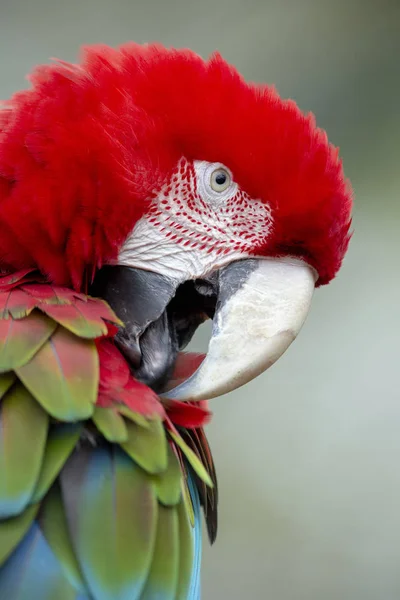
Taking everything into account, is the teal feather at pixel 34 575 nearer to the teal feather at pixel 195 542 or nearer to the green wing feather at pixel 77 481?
the green wing feather at pixel 77 481

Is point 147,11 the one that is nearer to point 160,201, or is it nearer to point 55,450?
point 160,201

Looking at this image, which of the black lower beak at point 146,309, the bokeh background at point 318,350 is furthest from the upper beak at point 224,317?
the bokeh background at point 318,350

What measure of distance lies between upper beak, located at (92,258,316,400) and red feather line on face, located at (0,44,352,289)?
0.13 ft

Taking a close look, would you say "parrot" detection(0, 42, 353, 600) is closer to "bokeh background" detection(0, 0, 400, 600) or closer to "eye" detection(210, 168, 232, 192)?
"eye" detection(210, 168, 232, 192)

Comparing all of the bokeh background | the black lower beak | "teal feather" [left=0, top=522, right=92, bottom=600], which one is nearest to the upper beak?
the black lower beak

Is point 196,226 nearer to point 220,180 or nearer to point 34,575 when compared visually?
point 220,180

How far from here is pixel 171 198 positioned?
2.30ft

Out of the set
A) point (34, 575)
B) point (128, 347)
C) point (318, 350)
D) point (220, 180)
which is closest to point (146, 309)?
point (128, 347)

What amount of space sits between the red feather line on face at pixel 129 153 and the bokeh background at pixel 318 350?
103cm

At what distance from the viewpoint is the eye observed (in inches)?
27.4

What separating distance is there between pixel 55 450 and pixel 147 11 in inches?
59.8

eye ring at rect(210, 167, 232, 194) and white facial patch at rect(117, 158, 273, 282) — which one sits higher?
eye ring at rect(210, 167, 232, 194)

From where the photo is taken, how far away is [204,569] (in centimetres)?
163

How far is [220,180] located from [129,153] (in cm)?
11
